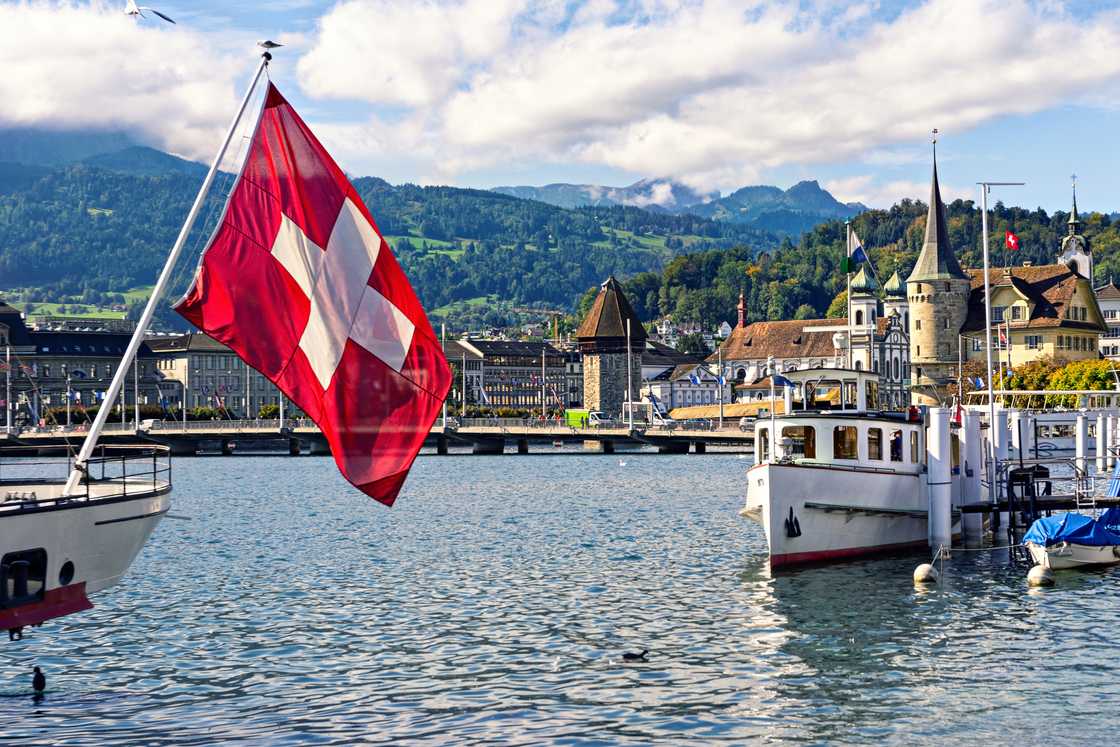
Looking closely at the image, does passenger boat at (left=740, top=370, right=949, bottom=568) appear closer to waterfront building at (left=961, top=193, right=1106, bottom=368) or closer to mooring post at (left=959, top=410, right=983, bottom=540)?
mooring post at (left=959, top=410, right=983, bottom=540)

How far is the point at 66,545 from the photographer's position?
2242cm

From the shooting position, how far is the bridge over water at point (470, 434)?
14512cm

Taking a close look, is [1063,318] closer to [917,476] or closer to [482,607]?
[917,476]

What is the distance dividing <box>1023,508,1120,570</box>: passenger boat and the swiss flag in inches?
1057

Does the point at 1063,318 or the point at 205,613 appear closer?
the point at 205,613

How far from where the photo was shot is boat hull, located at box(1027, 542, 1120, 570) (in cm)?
4050

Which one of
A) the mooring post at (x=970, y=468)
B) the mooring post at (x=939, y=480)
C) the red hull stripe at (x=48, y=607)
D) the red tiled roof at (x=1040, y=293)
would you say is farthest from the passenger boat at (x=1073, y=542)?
the red tiled roof at (x=1040, y=293)

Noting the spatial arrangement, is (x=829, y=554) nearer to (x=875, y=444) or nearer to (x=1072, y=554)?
(x=875, y=444)

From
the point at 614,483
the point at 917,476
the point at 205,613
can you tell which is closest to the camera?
the point at 205,613

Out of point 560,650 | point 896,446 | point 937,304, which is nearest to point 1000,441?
point 896,446

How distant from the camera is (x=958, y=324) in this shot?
644 feet

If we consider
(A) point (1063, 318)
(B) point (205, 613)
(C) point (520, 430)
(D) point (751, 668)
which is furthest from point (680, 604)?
(A) point (1063, 318)

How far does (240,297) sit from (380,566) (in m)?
28.0

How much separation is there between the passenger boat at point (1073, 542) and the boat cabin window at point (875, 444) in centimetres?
493
